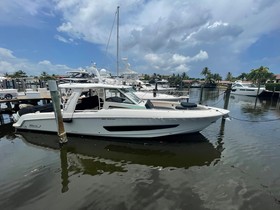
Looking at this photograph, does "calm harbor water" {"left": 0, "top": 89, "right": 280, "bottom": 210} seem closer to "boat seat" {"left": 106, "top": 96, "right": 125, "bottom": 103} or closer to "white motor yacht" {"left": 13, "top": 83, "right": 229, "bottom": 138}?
"white motor yacht" {"left": 13, "top": 83, "right": 229, "bottom": 138}

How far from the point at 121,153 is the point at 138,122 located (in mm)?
1427

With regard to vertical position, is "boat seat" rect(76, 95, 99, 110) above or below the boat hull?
above

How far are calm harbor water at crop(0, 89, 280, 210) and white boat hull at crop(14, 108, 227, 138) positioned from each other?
1.51 ft

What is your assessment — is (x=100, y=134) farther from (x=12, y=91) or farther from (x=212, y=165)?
(x=12, y=91)

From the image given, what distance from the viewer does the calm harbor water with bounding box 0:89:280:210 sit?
4.61 m

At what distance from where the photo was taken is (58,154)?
7.38 meters

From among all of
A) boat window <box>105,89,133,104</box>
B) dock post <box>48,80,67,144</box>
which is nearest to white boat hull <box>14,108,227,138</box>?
dock post <box>48,80,67,144</box>

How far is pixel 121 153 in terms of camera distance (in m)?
7.44

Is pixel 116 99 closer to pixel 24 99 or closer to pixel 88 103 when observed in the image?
pixel 88 103

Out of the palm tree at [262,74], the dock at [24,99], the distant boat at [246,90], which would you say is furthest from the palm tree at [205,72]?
the dock at [24,99]

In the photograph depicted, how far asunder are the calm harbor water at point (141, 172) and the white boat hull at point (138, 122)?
460 mm

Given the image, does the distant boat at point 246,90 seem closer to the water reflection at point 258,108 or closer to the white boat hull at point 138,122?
the water reflection at point 258,108

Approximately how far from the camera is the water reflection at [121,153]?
638 centimetres

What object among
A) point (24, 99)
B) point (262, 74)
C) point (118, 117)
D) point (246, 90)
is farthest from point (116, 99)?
point (262, 74)
